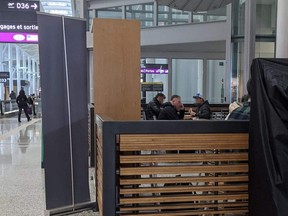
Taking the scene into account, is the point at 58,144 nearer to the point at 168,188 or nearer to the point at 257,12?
the point at 168,188

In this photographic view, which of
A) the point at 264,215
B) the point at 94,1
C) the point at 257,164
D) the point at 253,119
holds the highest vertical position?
the point at 94,1

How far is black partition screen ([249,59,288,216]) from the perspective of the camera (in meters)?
1.92

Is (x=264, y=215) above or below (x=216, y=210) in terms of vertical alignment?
above

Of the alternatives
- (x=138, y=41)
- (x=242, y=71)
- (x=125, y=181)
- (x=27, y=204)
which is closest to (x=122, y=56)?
(x=138, y=41)

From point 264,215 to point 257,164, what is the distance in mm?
291

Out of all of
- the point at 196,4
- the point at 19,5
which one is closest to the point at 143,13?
the point at 19,5

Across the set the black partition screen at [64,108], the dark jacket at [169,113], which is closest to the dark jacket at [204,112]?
the dark jacket at [169,113]

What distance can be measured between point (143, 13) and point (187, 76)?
12.3 ft

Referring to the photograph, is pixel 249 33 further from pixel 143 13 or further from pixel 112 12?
pixel 112 12

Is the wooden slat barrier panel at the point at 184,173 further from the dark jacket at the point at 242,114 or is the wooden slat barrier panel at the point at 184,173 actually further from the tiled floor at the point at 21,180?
the tiled floor at the point at 21,180

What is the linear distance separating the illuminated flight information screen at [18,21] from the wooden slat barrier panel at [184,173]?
9668mm

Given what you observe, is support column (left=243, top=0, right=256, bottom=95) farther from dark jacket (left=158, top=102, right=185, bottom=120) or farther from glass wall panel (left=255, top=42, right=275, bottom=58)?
dark jacket (left=158, top=102, right=185, bottom=120)

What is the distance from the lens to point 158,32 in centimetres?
1489

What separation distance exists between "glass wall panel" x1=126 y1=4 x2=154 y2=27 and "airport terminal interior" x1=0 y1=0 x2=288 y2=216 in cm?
4
